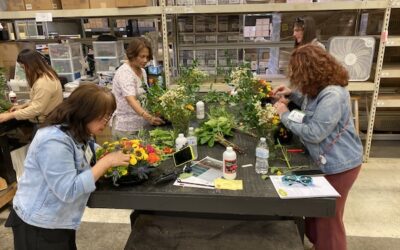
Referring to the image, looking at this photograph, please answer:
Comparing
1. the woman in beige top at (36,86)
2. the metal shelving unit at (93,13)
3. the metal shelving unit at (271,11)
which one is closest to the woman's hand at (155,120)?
the woman in beige top at (36,86)

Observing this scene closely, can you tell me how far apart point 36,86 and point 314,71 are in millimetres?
2090

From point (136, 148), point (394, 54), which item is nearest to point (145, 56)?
point (136, 148)

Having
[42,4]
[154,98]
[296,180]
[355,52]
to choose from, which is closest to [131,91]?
[154,98]

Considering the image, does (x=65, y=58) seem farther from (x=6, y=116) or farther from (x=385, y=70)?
(x=385, y=70)

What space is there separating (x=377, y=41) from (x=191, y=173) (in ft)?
9.19

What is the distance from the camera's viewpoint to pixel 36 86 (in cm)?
249

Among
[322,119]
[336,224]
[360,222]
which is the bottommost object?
[360,222]

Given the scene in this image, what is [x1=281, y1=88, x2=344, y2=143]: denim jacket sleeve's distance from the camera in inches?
58.9

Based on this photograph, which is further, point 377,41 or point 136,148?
point 377,41

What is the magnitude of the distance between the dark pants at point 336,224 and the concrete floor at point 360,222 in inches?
20.0

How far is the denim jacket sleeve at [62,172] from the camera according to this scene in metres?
1.15

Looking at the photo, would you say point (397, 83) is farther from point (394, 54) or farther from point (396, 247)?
point (396, 247)

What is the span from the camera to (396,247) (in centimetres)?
212

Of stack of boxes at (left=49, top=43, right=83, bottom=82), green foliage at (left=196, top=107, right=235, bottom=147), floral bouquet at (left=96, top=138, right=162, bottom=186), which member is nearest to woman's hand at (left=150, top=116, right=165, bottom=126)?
green foliage at (left=196, top=107, right=235, bottom=147)
